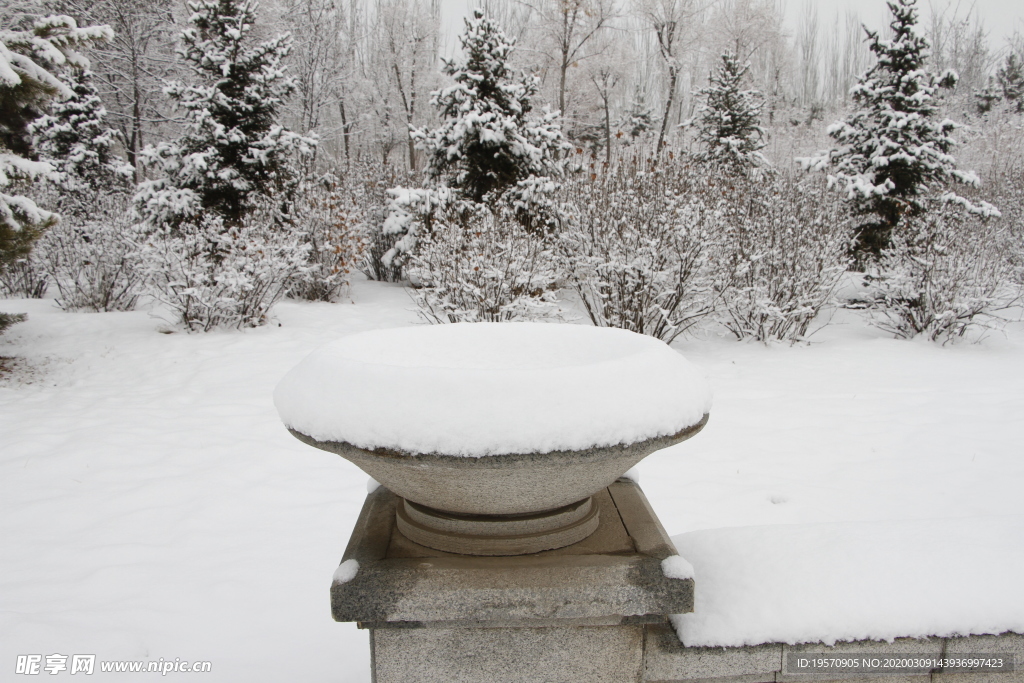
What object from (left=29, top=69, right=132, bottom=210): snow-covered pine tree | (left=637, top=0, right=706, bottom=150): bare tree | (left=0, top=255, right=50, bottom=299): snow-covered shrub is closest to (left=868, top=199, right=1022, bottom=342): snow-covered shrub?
(left=0, top=255, right=50, bottom=299): snow-covered shrub

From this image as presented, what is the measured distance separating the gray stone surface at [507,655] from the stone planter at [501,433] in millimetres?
197

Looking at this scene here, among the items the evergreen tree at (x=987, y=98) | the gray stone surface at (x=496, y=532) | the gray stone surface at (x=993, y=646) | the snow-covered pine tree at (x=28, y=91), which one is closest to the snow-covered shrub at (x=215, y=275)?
the snow-covered pine tree at (x=28, y=91)

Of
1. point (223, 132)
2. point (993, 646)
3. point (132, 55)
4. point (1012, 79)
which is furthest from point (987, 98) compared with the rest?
point (993, 646)

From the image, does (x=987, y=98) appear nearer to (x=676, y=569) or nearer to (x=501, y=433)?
(x=676, y=569)

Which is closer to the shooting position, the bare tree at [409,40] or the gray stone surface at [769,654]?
the gray stone surface at [769,654]

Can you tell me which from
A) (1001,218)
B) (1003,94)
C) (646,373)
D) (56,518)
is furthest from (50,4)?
(1003,94)

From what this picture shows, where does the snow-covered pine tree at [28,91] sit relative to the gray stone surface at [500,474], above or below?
above

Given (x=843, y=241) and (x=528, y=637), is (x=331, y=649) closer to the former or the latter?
(x=528, y=637)

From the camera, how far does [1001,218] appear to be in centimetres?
930

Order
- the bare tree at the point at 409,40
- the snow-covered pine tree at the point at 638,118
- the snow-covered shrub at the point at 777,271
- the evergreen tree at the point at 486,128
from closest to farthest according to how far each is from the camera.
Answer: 1. the snow-covered shrub at the point at 777,271
2. the evergreen tree at the point at 486,128
3. the bare tree at the point at 409,40
4. the snow-covered pine tree at the point at 638,118

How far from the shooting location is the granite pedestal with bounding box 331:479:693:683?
4.47 ft

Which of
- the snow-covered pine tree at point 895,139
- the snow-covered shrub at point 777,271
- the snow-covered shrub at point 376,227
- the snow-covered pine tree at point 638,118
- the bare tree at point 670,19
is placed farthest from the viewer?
the snow-covered pine tree at point 638,118

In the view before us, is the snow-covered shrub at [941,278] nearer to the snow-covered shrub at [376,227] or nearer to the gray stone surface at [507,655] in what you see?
the gray stone surface at [507,655]

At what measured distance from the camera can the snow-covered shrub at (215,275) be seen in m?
6.61
